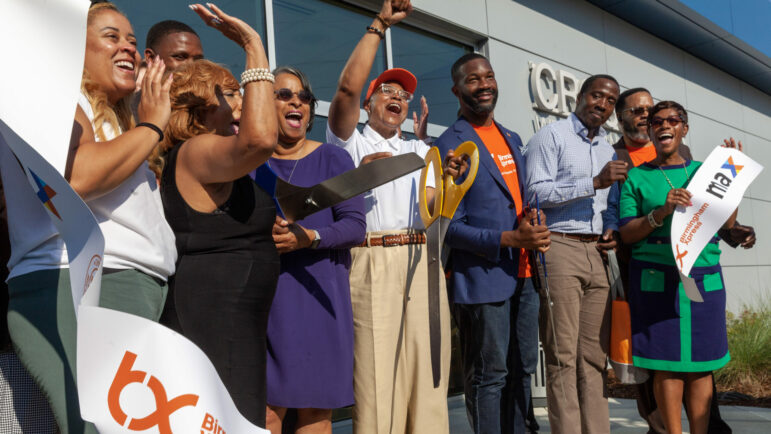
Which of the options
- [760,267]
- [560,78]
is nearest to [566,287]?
[560,78]

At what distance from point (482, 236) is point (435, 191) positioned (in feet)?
1.33

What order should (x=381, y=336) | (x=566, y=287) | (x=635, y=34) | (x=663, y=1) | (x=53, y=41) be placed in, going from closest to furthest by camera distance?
(x=53, y=41)
(x=381, y=336)
(x=566, y=287)
(x=663, y=1)
(x=635, y=34)

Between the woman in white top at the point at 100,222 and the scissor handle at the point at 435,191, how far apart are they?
4.18 ft

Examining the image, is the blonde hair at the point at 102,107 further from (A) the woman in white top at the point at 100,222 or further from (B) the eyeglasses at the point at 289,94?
(B) the eyeglasses at the point at 289,94

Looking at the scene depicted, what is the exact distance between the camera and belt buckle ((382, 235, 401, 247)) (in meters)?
2.95

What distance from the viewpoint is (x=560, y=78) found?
7430mm

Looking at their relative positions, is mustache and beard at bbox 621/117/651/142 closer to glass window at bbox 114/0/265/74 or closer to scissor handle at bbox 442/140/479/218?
scissor handle at bbox 442/140/479/218

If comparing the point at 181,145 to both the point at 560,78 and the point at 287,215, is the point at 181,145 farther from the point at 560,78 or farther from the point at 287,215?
the point at 560,78

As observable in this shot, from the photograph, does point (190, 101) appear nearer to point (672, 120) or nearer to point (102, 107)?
point (102, 107)

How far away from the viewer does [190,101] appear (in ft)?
7.13

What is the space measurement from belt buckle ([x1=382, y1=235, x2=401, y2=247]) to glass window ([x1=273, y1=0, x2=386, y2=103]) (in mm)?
2539

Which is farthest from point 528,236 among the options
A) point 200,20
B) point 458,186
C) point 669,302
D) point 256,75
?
point 200,20

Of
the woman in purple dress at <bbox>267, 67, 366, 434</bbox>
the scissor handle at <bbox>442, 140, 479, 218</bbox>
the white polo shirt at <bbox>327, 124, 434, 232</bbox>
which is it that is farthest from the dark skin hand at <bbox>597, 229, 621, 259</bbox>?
the woman in purple dress at <bbox>267, 67, 366, 434</bbox>

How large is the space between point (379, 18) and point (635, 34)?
7616mm
